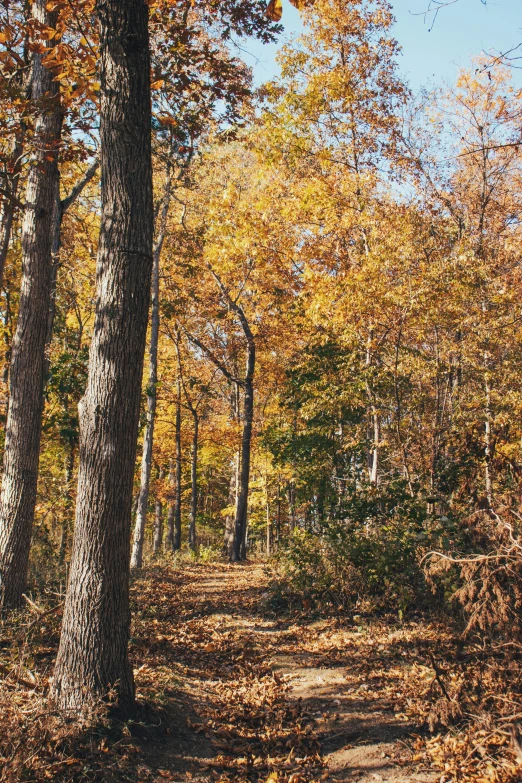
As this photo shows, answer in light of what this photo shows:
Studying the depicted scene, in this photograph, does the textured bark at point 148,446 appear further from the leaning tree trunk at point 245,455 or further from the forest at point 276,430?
the leaning tree trunk at point 245,455

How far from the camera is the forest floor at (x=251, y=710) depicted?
3.69 m

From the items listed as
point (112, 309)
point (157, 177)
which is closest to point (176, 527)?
point (157, 177)

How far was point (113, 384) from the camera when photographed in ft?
13.8

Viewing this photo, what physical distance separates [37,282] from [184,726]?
5.17 metres

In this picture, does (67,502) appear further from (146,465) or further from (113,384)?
(113,384)

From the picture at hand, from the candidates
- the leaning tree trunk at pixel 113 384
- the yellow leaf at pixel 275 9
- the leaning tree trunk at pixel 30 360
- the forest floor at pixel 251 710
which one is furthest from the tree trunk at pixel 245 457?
the yellow leaf at pixel 275 9

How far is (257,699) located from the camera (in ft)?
18.2

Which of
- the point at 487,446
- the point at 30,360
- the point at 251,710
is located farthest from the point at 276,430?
the point at 251,710

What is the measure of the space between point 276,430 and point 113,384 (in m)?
14.9

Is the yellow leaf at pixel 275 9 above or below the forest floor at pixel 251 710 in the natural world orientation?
above

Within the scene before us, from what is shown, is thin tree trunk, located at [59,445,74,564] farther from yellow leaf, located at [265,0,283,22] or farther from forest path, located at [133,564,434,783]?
yellow leaf, located at [265,0,283,22]

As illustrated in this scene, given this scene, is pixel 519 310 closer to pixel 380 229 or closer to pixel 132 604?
pixel 380 229

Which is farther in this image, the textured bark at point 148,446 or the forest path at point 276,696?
the textured bark at point 148,446

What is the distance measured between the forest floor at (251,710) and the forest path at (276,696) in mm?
15
